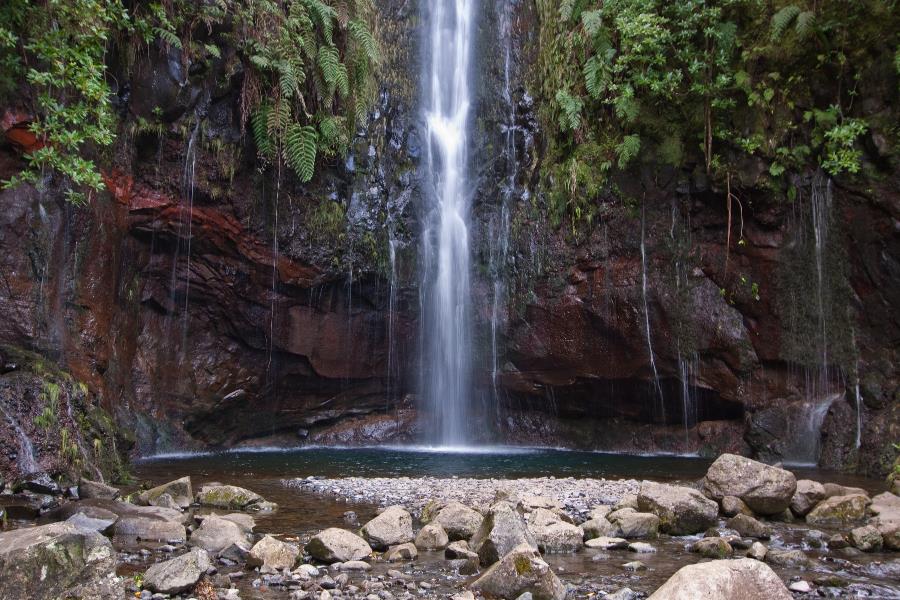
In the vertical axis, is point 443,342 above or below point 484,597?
above

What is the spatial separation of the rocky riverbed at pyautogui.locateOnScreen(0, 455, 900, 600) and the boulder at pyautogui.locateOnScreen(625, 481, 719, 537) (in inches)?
0.6

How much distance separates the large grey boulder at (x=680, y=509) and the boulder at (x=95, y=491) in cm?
619

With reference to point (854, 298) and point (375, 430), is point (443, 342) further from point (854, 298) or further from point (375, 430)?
point (854, 298)

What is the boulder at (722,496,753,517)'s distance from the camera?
7.66 metres

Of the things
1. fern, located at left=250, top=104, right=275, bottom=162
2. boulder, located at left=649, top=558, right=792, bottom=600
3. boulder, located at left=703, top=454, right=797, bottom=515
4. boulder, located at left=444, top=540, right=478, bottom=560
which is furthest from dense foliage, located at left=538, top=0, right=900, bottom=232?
boulder, located at left=649, top=558, right=792, bottom=600

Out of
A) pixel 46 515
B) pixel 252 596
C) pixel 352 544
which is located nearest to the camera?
pixel 252 596

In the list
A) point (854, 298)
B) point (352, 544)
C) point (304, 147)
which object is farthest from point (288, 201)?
point (854, 298)

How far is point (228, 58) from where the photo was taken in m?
13.7

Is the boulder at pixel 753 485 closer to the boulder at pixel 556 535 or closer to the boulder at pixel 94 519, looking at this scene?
the boulder at pixel 556 535

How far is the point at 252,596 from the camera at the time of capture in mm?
4914

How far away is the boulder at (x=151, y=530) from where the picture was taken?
634cm

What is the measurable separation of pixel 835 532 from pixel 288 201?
12735 millimetres

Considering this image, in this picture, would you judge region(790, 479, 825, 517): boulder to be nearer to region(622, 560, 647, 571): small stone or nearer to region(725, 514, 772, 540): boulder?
region(725, 514, 772, 540): boulder

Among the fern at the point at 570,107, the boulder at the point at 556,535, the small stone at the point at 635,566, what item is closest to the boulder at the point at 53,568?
the boulder at the point at 556,535
